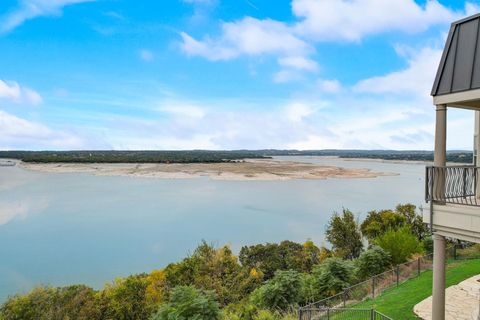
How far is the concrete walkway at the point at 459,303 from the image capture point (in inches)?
391

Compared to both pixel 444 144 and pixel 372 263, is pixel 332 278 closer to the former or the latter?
pixel 372 263

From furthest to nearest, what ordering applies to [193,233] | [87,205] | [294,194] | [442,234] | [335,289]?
1. [294,194]
2. [87,205]
3. [193,233]
4. [335,289]
5. [442,234]

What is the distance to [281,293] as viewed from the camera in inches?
560

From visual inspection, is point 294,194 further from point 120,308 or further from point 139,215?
point 120,308

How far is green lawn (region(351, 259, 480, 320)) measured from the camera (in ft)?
36.7

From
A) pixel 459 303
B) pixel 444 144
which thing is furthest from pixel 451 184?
pixel 459 303

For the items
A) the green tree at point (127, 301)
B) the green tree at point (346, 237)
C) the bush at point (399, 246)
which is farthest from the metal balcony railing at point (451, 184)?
the green tree at point (346, 237)

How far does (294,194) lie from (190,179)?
99.7 feet

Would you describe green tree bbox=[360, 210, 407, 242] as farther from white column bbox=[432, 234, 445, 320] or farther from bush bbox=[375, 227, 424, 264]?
white column bbox=[432, 234, 445, 320]

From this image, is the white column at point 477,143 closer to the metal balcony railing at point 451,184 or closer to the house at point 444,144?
the metal balcony railing at point 451,184

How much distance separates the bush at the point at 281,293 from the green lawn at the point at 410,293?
2.37 m

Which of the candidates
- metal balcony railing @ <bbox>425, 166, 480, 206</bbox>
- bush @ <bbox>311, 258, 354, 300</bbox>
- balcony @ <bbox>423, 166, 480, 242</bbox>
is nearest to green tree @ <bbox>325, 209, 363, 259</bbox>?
bush @ <bbox>311, 258, 354, 300</bbox>

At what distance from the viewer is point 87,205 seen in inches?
1831

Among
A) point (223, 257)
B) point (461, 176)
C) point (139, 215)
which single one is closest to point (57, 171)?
point (139, 215)
